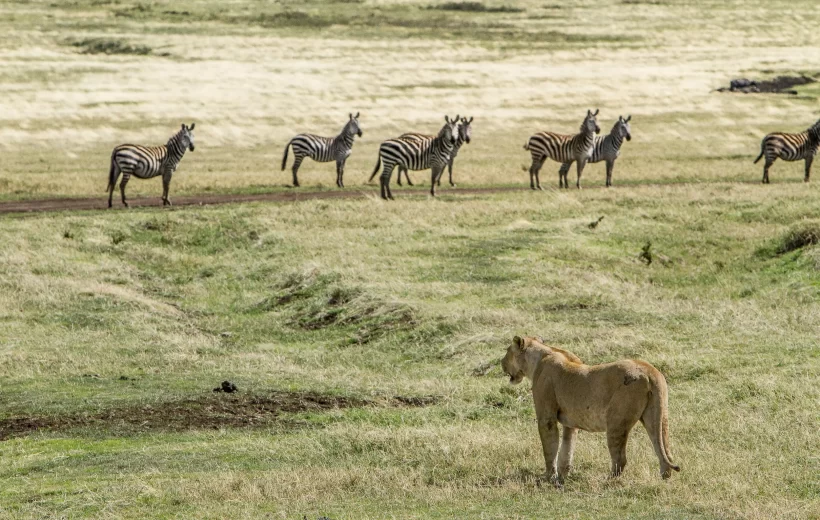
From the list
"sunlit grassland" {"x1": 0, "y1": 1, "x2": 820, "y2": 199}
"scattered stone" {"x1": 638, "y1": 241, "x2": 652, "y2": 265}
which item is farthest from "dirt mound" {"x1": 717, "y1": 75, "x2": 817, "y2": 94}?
"scattered stone" {"x1": 638, "y1": 241, "x2": 652, "y2": 265}

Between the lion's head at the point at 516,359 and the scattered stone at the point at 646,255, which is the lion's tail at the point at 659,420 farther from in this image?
the scattered stone at the point at 646,255

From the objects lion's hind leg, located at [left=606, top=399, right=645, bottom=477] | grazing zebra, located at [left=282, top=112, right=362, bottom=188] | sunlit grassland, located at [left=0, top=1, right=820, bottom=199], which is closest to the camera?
lion's hind leg, located at [left=606, top=399, right=645, bottom=477]

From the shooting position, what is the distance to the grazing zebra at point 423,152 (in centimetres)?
3891

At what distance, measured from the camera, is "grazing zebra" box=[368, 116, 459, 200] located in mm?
38906

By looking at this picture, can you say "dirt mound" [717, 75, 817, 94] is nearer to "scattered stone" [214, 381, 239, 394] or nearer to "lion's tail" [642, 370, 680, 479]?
"scattered stone" [214, 381, 239, 394]

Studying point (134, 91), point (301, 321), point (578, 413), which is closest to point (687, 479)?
point (578, 413)

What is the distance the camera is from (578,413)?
1094cm

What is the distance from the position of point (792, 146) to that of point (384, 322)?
83.9 ft

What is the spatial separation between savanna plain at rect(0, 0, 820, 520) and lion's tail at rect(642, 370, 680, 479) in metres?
0.22

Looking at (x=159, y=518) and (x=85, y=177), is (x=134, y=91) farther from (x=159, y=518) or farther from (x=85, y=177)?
(x=159, y=518)

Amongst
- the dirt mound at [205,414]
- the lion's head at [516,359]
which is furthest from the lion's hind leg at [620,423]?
the dirt mound at [205,414]

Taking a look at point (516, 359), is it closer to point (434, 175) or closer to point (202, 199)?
point (202, 199)

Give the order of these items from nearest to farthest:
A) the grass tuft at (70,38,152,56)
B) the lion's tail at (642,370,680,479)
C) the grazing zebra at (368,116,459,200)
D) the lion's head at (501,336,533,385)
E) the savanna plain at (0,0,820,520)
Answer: the lion's tail at (642,370,680,479)
the savanna plain at (0,0,820,520)
the lion's head at (501,336,533,385)
the grazing zebra at (368,116,459,200)
the grass tuft at (70,38,152,56)

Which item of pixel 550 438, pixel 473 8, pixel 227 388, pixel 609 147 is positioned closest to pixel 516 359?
pixel 550 438
